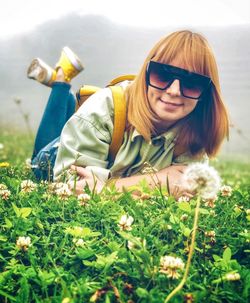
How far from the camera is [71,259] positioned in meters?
1.67

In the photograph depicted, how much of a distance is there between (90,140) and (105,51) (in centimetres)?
295

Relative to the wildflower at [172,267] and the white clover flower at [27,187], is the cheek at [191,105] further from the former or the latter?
the wildflower at [172,267]

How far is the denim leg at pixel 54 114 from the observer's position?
12.8 feet

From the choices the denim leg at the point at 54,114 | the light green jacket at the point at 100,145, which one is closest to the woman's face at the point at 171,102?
the light green jacket at the point at 100,145

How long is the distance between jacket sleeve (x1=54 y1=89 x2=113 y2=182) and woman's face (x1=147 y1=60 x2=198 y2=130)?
26 cm

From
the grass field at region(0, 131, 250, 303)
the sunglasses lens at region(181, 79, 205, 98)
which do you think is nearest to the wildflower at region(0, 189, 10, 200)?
the grass field at region(0, 131, 250, 303)

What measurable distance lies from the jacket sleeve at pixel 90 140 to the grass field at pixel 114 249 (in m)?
0.46

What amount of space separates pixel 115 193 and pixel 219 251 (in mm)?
668

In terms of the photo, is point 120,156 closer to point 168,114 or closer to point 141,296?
point 168,114

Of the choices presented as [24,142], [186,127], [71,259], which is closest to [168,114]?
[186,127]

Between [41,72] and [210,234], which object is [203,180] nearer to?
[210,234]

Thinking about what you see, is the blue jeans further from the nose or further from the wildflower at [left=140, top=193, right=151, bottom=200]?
the wildflower at [left=140, top=193, right=151, bottom=200]

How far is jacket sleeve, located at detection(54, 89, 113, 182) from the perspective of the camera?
9.50 feet

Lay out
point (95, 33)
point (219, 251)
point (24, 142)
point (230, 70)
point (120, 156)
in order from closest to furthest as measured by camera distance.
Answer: point (219, 251)
point (120, 156)
point (230, 70)
point (95, 33)
point (24, 142)
